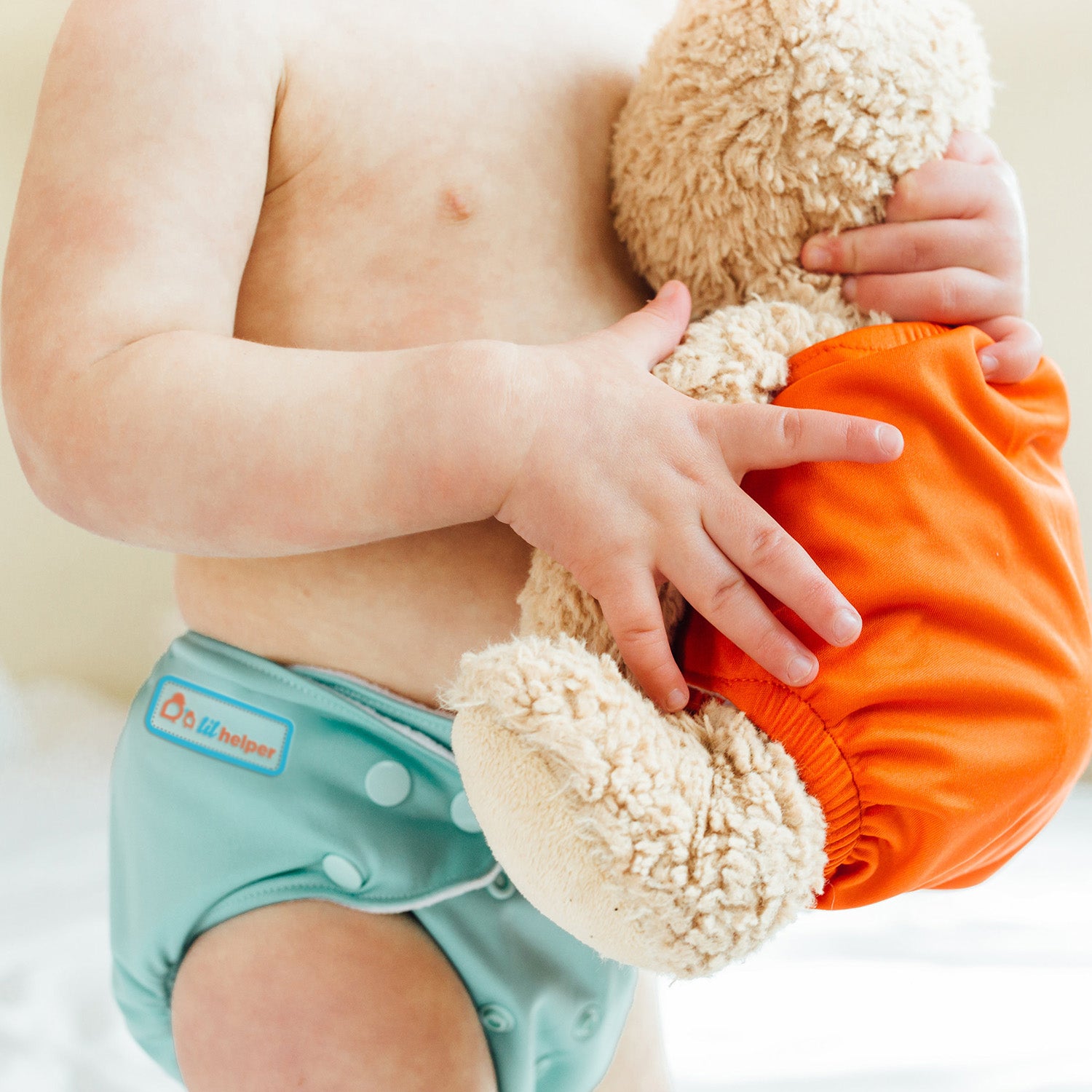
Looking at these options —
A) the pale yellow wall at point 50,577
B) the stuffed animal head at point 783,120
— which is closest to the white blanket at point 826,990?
the pale yellow wall at point 50,577

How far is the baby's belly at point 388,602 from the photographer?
1.61 feet

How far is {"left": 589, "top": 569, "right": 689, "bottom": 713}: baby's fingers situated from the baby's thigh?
21 cm

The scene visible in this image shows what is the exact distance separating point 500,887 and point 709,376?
293 mm

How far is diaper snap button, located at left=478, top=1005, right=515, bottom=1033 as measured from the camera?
1.76 feet

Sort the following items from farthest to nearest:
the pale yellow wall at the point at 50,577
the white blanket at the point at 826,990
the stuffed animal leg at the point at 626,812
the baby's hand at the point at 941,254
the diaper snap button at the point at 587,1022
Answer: the pale yellow wall at the point at 50,577
the white blanket at the point at 826,990
the diaper snap button at the point at 587,1022
the baby's hand at the point at 941,254
the stuffed animal leg at the point at 626,812

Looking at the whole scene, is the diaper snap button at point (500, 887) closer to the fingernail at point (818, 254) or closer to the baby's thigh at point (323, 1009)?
the baby's thigh at point (323, 1009)

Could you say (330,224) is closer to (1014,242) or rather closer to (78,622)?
(1014,242)

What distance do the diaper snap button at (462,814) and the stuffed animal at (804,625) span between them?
15 cm

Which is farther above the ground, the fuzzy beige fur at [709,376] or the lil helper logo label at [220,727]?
the fuzzy beige fur at [709,376]

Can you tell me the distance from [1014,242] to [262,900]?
48 cm

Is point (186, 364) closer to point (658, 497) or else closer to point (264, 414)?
point (264, 414)

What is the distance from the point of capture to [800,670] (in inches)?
14.6

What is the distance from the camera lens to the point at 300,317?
0.48 m

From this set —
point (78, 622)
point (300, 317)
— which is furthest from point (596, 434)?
point (78, 622)
